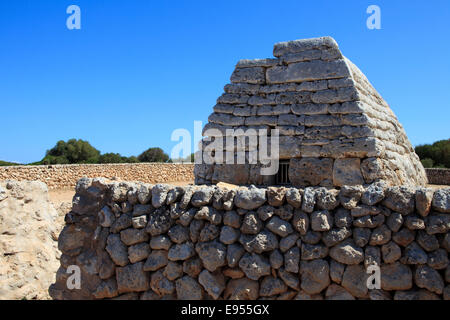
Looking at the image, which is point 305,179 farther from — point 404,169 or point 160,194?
point 160,194

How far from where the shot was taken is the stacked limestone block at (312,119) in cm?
636

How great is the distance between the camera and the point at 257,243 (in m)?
3.49

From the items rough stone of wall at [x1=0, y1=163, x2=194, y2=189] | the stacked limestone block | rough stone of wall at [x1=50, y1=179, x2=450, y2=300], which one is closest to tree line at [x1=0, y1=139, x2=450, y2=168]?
rough stone of wall at [x1=0, y1=163, x2=194, y2=189]

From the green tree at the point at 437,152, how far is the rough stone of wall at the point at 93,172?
1681 cm

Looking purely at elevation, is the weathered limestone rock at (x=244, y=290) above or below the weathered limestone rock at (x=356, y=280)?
below

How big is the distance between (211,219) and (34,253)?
3484mm

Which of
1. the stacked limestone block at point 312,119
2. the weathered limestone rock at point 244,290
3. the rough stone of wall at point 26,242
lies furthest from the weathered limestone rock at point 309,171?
the rough stone of wall at point 26,242

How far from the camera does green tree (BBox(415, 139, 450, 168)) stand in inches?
993

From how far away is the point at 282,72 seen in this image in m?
7.24

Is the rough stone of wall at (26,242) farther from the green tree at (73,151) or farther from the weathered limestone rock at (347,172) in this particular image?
the green tree at (73,151)

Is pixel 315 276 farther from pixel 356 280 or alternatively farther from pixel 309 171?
pixel 309 171

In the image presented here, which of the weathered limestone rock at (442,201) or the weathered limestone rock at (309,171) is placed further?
the weathered limestone rock at (309,171)

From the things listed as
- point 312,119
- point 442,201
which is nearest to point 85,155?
point 312,119
